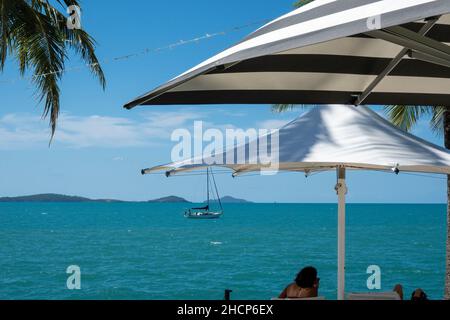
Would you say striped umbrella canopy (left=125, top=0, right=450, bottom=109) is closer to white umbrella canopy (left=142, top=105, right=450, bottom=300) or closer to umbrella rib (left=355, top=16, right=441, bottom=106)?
umbrella rib (left=355, top=16, right=441, bottom=106)

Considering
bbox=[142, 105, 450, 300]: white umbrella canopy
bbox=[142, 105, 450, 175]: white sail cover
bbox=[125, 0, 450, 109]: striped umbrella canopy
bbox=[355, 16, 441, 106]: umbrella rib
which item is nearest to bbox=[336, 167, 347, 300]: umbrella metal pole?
bbox=[142, 105, 450, 300]: white umbrella canopy

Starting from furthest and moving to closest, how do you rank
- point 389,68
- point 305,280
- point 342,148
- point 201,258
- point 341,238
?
1. point 201,258
2. point 305,280
3. point 341,238
4. point 342,148
5. point 389,68

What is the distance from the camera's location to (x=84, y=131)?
10950 cm

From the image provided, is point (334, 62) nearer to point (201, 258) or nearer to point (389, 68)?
point (389, 68)

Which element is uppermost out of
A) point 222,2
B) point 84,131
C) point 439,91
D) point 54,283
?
point 222,2

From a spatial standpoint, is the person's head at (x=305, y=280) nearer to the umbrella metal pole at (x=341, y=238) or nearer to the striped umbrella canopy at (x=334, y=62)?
the umbrella metal pole at (x=341, y=238)

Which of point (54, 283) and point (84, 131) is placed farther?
point (84, 131)

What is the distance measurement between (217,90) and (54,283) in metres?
44.1

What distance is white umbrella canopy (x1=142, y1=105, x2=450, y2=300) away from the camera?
13.3 feet

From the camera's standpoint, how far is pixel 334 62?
378 cm

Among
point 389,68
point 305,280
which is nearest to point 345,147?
point 389,68

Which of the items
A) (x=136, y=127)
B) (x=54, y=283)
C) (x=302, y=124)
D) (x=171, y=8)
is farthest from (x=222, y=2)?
(x=302, y=124)

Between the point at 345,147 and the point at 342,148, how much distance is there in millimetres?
41

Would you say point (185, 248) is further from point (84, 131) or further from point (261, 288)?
point (84, 131)
